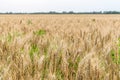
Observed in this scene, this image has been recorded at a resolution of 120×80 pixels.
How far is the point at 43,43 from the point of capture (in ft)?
11.1

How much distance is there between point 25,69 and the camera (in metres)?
2.21

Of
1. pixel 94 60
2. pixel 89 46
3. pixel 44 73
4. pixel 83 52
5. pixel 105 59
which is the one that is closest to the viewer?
pixel 94 60

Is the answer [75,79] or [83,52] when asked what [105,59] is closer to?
[83,52]

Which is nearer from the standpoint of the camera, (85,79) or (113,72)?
(85,79)

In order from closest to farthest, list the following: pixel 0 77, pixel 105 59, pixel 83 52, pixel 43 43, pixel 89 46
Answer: pixel 0 77 < pixel 105 59 < pixel 83 52 < pixel 89 46 < pixel 43 43

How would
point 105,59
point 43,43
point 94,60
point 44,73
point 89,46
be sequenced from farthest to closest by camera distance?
point 43,43 → point 89,46 → point 105,59 → point 44,73 → point 94,60

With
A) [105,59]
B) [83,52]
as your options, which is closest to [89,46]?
[83,52]

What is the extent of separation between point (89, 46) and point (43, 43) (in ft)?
1.81

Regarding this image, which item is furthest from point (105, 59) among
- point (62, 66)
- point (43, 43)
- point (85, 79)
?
point (43, 43)

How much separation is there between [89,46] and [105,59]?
0.44 metres

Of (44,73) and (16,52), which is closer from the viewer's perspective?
(44,73)

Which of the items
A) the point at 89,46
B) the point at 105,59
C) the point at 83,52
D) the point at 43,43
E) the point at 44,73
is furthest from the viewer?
the point at 43,43

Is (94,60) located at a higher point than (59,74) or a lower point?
higher

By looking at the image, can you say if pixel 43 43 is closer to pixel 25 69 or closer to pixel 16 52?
pixel 16 52
